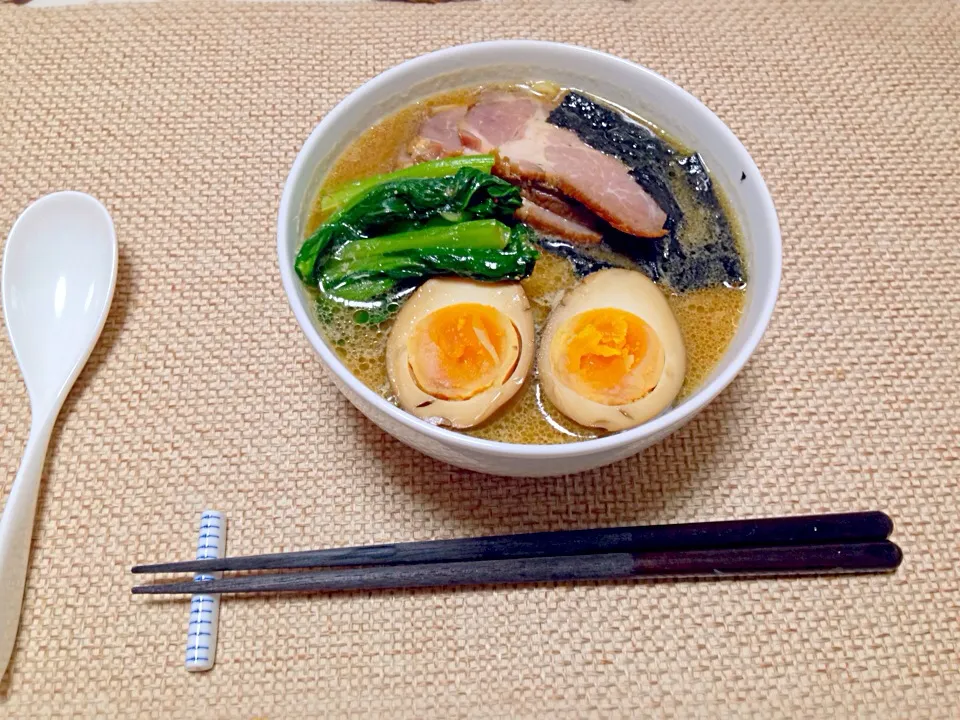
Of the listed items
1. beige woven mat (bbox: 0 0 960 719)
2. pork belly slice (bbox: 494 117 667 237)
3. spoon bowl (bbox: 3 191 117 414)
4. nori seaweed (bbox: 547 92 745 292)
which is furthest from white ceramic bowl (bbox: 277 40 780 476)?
spoon bowl (bbox: 3 191 117 414)

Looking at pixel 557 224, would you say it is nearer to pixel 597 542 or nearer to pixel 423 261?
pixel 423 261

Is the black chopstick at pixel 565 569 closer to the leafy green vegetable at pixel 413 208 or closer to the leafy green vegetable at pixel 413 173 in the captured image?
the leafy green vegetable at pixel 413 208

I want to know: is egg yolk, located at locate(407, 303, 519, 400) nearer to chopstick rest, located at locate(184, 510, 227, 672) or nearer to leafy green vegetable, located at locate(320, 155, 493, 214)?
leafy green vegetable, located at locate(320, 155, 493, 214)

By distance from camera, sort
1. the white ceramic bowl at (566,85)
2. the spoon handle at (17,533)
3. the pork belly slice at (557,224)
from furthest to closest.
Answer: the pork belly slice at (557,224)
the spoon handle at (17,533)
the white ceramic bowl at (566,85)

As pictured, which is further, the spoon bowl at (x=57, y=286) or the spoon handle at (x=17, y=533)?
the spoon bowl at (x=57, y=286)

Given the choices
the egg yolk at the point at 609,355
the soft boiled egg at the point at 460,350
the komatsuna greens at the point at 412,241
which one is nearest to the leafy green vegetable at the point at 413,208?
the komatsuna greens at the point at 412,241

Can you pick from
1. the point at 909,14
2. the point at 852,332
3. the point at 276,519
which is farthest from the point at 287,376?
the point at 909,14

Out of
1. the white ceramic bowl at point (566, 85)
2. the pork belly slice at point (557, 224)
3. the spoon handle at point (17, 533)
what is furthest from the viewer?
the pork belly slice at point (557, 224)

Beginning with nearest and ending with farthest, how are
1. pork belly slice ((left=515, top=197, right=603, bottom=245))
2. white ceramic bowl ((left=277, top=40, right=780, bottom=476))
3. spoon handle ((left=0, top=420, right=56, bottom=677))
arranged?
white ceramic bowl ((left=277, top=40, right=780, bottom=476))
spoon handle ((left=0, top=420, right=56, bottom=677))
pork belly slice ((left=515, top=197, right=603, bottom=245))
